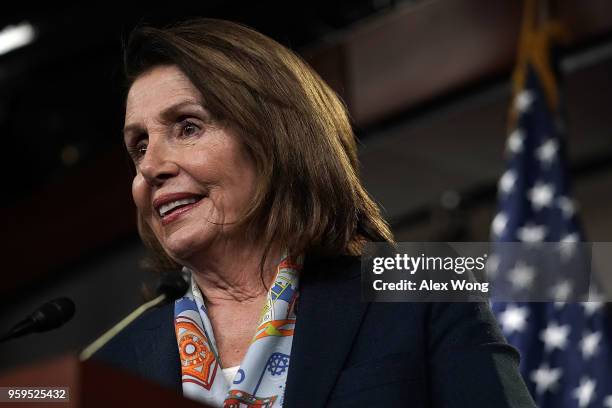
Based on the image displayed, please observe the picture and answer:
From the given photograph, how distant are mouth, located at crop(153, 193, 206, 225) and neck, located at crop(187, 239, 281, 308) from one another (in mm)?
82

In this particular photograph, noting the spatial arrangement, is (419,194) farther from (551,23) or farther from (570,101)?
(551,23)

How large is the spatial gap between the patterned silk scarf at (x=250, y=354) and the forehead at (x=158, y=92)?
0.32 meters

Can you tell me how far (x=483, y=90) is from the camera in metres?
4.87

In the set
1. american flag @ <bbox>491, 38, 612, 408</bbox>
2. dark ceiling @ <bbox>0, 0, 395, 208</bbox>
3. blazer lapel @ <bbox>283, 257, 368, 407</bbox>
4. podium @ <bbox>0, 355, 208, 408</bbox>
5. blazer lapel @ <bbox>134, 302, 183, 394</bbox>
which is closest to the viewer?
podium @ <bbox>0, 355, 208, 408</bbox>

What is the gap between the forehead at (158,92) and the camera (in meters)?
1.68

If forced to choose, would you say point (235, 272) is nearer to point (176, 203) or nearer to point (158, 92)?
point (176, 203)

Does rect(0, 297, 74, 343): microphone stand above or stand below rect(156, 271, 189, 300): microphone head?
below

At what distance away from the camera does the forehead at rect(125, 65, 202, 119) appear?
168cm

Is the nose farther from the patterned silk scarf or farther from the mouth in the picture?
the patterned silk scarf

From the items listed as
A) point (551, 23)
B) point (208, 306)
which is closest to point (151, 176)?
point (208, 306)

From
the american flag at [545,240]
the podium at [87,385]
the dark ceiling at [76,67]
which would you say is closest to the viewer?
the podium at [87,385]

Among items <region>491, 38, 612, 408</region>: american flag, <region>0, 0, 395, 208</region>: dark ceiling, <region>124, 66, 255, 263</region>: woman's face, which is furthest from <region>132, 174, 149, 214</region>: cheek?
<region>0, 0, 395, 208</region>: dark ceiling

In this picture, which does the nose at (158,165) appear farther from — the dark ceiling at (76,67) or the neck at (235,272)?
the dark ceiling at (76,67)

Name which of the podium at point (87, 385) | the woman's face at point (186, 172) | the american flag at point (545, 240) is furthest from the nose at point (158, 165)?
the american flag at point (545, 240)
